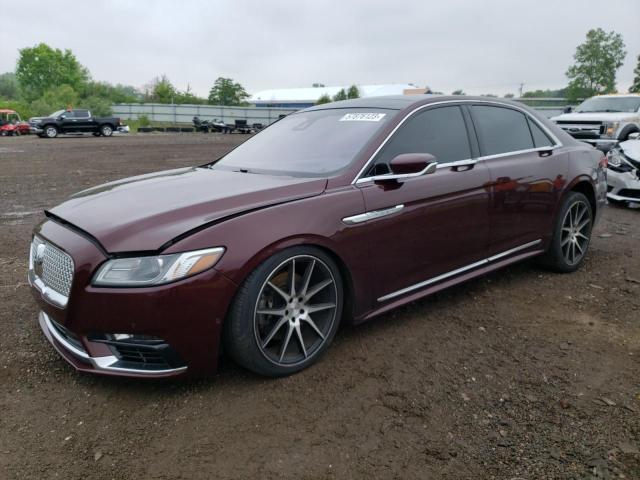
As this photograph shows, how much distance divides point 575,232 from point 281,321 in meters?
3.18

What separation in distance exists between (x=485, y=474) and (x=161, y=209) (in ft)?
6.48

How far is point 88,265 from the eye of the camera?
2.36 m

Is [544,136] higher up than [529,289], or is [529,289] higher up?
[544,136]

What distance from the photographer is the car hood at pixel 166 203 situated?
240 centimetres

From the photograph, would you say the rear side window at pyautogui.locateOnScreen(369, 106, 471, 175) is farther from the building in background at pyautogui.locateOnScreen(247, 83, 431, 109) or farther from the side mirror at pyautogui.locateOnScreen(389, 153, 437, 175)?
the building in background at pyautogui.locateOnScreen(247, 83, 431, 109)

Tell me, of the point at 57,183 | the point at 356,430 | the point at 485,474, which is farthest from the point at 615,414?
the point at 57,183

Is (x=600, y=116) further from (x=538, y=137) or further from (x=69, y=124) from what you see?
(x=69, y=124)

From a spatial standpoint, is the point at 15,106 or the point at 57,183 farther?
the point at 15,106

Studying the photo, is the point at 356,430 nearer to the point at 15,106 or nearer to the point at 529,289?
the point at 529,289

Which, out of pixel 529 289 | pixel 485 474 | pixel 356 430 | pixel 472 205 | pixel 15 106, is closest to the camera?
pixel 485 474

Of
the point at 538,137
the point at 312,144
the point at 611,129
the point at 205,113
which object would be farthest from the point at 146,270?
the point at 205,113

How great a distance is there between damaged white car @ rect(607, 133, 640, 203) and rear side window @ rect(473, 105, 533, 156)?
14.4 ft

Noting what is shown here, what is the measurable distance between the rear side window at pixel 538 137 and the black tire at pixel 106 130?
1275 inches

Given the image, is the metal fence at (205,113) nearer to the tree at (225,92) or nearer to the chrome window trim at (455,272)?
the tree at (225,92)
